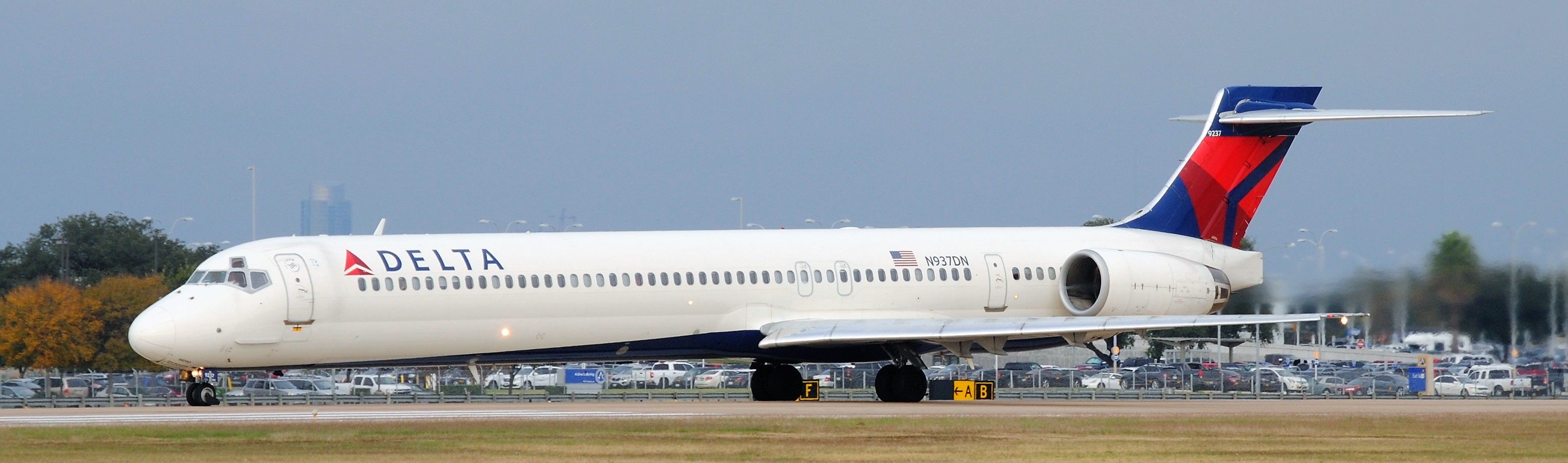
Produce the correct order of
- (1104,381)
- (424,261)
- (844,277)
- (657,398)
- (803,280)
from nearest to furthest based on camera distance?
(424,261), (803,280), (844,277), (657,398), (1104,381)

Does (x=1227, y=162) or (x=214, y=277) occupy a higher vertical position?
(x=1227, y=162)

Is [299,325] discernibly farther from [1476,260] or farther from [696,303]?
[1476,260]

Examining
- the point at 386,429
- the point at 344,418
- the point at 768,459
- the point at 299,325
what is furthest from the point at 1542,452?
the point at 299,325

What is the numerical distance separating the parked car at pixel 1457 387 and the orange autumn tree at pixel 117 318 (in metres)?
32.1

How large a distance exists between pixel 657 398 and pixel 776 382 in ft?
23.7

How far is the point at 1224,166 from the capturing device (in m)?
39.1

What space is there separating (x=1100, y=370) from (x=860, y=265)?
22.5 m

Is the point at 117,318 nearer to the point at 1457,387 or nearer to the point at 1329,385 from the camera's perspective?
the point at 1329,385

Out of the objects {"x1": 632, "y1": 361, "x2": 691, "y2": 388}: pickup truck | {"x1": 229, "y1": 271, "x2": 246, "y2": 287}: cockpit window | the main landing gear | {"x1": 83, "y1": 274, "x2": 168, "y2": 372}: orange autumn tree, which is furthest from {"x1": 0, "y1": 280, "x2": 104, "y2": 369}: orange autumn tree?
{"x1": 229, "y1": 271, "x2": 246, "y2": 287}: cockpit window

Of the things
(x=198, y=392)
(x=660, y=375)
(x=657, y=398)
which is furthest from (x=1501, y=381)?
(x=198, y=392)

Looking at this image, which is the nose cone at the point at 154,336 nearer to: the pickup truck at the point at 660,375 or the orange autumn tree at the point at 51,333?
the pickup truck at the point at 660,375

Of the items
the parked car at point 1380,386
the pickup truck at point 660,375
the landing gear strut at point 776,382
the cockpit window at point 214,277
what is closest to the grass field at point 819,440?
the cockpit window at point 214,277

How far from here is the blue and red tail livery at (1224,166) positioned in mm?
39000

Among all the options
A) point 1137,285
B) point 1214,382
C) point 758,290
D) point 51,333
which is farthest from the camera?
point 51,333
